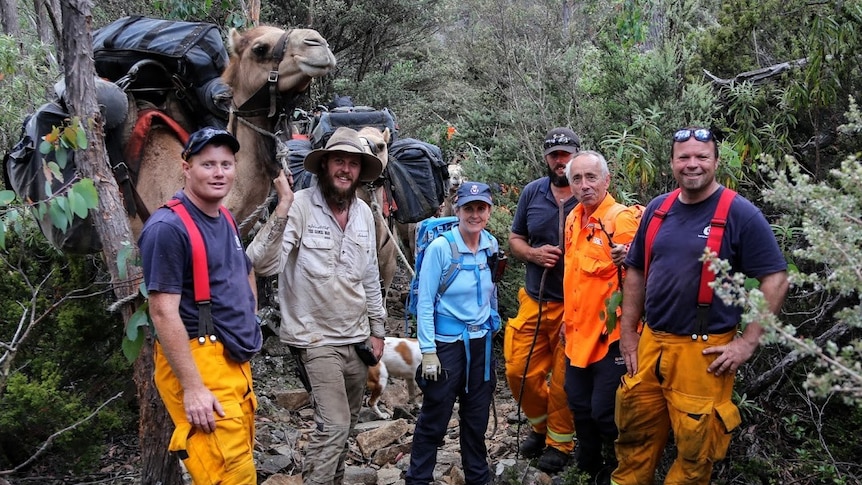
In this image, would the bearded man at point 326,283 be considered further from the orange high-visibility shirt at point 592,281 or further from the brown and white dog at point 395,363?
the brown and white dog at point 395,363

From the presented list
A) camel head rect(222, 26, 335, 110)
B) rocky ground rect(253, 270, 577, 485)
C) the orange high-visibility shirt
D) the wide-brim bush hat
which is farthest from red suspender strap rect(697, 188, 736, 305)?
camel head rect(222, 26, 335, 110)

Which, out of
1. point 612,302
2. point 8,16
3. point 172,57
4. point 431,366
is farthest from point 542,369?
Answer: point 8,16

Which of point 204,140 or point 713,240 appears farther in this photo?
point 713,240

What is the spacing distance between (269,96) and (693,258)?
3.16 metres

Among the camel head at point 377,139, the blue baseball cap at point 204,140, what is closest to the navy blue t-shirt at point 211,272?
the blue baseball cap at point 204,140

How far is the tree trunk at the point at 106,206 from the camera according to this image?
3762mm

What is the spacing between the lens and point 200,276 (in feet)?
11.1

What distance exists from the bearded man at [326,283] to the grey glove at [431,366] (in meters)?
0.37

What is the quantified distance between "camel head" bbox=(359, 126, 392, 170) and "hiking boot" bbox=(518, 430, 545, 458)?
3012 millimetres

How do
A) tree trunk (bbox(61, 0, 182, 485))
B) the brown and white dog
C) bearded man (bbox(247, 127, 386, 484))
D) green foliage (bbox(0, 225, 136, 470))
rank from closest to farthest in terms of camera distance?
tree trunk (bbox(61, 0, 182, 485)) < bearded man (bbox(247, 127, 386, 484)) < green foliage (bbox(0, 225, 136, 470)) < the brown and white dog

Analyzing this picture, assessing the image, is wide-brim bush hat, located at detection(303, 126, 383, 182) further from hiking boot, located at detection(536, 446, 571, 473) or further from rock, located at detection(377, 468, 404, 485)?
hiking boot, located at detection(536, 446, 571, 473)

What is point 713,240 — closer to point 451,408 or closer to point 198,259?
point 451,408

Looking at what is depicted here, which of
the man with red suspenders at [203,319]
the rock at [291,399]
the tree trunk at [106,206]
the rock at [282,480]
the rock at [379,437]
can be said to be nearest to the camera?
the man with red suspenders at [203,319]

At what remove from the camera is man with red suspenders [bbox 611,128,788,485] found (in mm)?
3789
